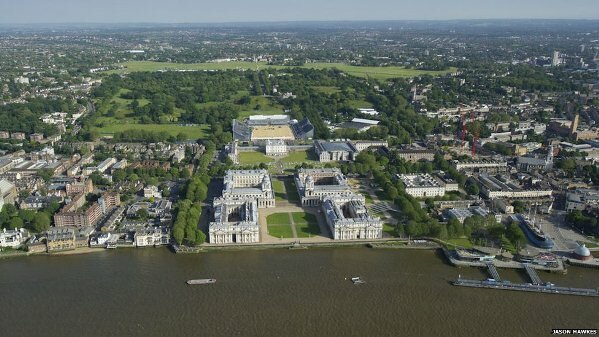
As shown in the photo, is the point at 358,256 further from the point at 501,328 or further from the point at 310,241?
the point at 501,328

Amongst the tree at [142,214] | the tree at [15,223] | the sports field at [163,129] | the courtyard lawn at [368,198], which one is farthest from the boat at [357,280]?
the sports field at [163,129]

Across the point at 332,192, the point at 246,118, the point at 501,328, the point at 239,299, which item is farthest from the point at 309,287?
the point at 246,118

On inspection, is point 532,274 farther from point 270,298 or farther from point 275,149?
point 275,149

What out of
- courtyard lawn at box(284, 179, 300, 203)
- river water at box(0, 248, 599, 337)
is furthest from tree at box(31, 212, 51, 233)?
courtyard lawn at box(284, 179, 300, 203)

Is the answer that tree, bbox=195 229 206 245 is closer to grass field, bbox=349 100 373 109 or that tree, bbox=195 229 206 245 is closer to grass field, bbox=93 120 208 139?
grass field, bbox=93 120 208 139

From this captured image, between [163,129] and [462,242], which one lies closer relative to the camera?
[462,242]

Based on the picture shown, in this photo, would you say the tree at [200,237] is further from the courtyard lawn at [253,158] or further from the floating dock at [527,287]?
the courtyard lawn at [253,158]

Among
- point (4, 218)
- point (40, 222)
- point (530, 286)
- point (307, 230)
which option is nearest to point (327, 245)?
point (307, 230)
